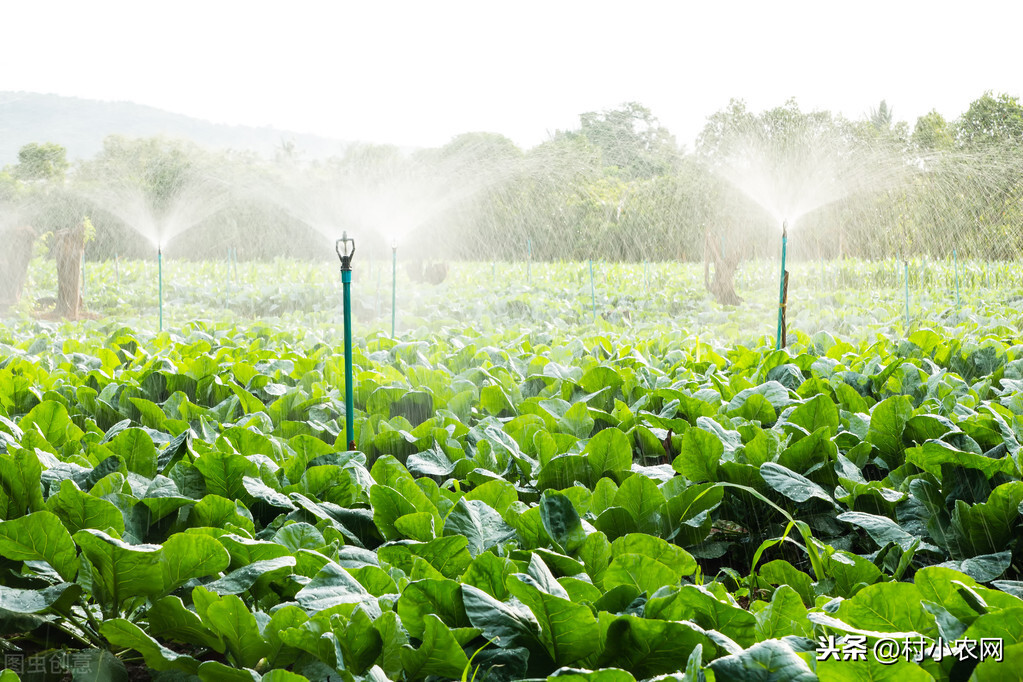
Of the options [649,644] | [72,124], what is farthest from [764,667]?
[72,124]

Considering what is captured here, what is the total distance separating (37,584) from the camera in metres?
1.45

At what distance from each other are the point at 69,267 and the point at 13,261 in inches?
34.4

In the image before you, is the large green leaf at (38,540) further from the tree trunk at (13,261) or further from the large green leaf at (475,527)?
the tree trunk at (13,261)

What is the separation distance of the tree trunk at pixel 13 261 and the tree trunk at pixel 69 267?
387 mm

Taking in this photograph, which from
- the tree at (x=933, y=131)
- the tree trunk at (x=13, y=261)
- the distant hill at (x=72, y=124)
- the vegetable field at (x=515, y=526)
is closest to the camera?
the vegetable field at (x=515, y=526)

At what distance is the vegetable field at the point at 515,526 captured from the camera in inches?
42.2

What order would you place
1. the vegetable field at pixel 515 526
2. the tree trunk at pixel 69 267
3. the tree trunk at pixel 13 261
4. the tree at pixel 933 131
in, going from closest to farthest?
the vegetable field at pixel 515 526 → the tree at pixel 933 131 → the tree trunk at pixel 69 267 → the tree trunk at pixel 13 261

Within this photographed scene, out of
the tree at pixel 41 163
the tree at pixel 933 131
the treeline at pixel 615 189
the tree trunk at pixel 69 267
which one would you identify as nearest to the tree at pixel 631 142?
the treeline at pixel 615 189

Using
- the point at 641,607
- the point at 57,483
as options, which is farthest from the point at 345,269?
the point at 641,607

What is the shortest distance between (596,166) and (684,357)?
5.79 meters

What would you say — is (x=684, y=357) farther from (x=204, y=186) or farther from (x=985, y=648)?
(x=204, y=186)

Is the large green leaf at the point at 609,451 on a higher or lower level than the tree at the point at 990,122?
lower

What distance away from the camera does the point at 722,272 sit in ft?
36.3

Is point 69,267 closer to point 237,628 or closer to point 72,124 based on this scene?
point 237,628
